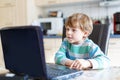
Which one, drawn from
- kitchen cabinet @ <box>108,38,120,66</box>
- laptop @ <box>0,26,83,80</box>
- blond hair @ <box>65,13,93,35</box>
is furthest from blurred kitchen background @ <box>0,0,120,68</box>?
laptop @ <box>0,26,83,80</box>

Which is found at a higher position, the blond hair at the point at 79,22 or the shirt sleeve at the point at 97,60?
the blond hair at the point at 79,22

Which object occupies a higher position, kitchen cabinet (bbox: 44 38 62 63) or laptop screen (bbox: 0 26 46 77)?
laptop screen (bbox: 0 26 46 77)

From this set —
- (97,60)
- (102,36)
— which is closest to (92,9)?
(102,36)

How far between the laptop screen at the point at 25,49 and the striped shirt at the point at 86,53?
378 millimetres

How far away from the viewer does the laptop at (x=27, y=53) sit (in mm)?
710

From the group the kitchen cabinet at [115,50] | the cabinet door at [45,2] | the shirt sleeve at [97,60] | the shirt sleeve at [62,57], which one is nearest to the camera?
the shirt sleeve at [97,60]

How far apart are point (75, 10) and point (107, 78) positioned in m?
3.14

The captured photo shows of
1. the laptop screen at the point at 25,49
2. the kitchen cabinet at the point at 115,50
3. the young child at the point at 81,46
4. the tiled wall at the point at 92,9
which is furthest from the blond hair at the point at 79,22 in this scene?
the tiled wall at the point at 92,9

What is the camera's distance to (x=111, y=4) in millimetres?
3365

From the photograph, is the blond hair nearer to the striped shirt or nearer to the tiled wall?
the striped shirt

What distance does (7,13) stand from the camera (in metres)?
3.92

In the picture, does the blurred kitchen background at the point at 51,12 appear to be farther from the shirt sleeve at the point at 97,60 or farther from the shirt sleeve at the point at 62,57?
the shirt sleeve at the point at 97,60

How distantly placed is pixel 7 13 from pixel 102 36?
2.72 m

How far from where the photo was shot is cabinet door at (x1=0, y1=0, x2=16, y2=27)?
3.89m
